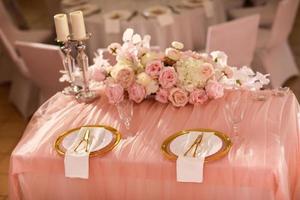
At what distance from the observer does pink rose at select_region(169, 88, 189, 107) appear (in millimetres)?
2852

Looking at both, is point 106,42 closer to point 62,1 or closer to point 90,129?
point 62,1

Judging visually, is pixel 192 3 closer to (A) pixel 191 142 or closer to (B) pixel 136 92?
(B) pixel 136 92

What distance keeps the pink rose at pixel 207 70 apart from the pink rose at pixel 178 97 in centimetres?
13

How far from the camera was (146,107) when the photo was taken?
2941 millimetres

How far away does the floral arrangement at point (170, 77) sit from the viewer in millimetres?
2840

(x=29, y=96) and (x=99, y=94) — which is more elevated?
(x=99, y=94)

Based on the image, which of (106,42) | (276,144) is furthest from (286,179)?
(106,42)

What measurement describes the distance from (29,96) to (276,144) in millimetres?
2826

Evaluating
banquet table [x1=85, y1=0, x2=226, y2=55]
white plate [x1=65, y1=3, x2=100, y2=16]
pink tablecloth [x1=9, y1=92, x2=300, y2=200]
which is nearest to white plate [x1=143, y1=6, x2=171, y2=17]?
banquet table [x1=85, y1=0, x2=226, y2=55]

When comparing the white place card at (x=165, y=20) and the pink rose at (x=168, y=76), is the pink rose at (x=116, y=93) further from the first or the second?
the white place card at (x=165, y=20)

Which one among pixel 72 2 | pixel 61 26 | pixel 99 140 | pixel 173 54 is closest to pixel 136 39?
pixel 173 54

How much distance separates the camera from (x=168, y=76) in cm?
283

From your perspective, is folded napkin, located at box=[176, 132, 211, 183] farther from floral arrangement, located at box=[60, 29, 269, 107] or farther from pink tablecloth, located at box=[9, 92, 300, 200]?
floral arrangement, located at box=[60, 29, 269, 107]

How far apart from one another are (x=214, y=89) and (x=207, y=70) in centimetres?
10
